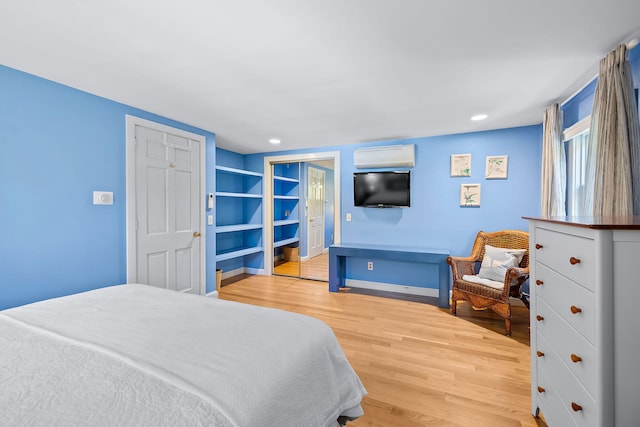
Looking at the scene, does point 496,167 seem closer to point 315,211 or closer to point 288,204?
point 315,211

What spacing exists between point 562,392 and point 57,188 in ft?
12.0

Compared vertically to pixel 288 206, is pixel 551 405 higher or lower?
lower

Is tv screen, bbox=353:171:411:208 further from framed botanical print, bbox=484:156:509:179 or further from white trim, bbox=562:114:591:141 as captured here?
white trim, bbox=562:114:591:141

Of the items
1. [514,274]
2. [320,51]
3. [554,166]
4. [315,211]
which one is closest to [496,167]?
[554,166]

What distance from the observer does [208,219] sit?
3.69m

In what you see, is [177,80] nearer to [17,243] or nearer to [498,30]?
[17,243]

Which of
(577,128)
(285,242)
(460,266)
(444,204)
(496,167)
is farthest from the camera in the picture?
(285,242)

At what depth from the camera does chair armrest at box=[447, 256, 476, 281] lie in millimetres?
3287

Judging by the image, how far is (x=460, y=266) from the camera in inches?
132

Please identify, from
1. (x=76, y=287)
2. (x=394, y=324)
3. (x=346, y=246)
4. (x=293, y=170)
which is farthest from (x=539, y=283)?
(x=293, y=170)

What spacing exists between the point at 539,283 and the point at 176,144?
3625mm

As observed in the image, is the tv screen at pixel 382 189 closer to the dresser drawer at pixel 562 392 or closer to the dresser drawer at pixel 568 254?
the dresser drawer at pixel 568 254

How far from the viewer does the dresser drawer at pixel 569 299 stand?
1.07 metres

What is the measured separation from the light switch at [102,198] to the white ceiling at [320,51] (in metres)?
0.91
